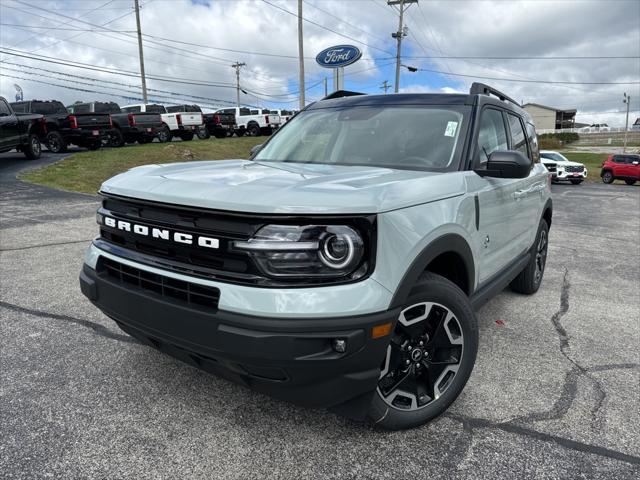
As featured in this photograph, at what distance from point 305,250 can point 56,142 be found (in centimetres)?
1947

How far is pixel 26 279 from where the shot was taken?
5.10 metres

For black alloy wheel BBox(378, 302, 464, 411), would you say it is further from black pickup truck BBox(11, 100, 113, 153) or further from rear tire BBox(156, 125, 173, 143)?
rear tire BBox(156, 125, 173, 143)

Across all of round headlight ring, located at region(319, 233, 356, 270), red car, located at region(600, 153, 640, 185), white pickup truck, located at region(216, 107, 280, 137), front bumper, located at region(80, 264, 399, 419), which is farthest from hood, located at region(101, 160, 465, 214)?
white pickup truck, located at region(216, 107, 280, 137)

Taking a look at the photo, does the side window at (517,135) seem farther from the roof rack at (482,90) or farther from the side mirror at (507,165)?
the side mirror at (507,165)

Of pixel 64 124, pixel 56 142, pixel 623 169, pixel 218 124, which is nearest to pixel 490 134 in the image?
pixel 64 124

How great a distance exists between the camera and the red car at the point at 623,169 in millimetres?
25391

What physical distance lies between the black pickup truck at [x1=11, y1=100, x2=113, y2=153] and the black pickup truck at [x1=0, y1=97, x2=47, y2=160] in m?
2.15

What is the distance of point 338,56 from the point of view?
84.7ft

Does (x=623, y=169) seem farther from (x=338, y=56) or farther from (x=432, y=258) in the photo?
(x=432, y=258)

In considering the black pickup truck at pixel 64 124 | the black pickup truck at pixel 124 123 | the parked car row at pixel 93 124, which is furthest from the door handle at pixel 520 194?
the black pickup truck at pixel 124 123

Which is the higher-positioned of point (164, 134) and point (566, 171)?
point (164, 134)

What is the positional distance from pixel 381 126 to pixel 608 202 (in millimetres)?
15680

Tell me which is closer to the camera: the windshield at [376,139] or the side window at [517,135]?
the windshield at [376,139]

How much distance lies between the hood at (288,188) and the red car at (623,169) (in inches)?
1085
